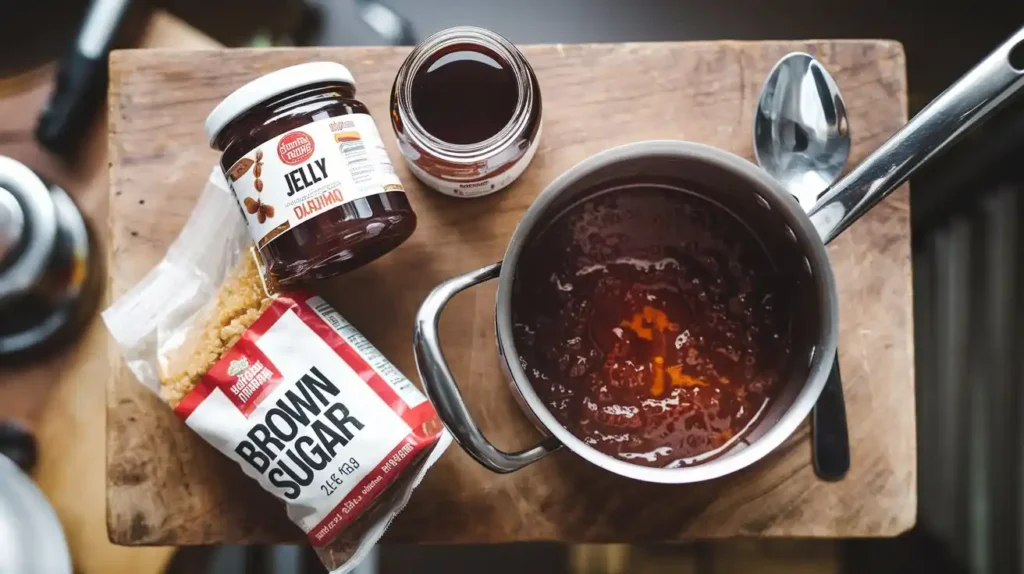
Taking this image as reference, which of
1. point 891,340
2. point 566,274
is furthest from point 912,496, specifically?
point 566,274

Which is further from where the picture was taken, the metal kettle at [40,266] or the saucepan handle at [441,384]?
the metal kettle at [40,266]

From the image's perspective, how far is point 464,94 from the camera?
0.54 metres

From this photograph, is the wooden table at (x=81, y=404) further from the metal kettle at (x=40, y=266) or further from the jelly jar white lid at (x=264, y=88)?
the jelly jar white lid at (x=264, y=88)

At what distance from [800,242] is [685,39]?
1.73 ft

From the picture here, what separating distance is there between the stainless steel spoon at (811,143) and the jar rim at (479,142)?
20 centimetres

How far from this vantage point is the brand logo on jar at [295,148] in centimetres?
51

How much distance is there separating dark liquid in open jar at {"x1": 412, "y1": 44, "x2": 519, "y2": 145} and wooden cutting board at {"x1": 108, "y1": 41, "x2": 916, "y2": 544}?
0.28 feet

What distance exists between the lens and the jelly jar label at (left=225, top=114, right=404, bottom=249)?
512mm

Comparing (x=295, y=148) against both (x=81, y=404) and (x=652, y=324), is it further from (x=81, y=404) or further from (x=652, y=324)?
(x=81, y=404)

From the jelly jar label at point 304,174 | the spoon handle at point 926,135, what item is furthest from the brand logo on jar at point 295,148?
the spoon handle at point 926,135

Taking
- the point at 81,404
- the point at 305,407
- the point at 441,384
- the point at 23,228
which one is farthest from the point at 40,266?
the point at 441,384

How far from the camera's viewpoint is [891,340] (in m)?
0.62

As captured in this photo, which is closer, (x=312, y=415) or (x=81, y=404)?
(x=312, y=415)

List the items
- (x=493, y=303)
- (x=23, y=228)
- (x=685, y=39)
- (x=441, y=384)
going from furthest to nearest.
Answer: (x=685, y=39) < (x=23, y=228) < (x=493, y=303) < (x=441, y=384)
